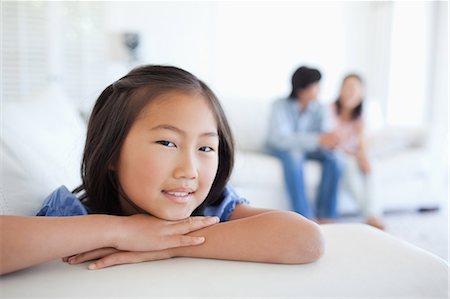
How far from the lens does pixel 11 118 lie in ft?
3.63

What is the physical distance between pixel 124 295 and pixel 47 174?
1.72 ft

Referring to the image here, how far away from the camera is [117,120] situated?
85 centimetres

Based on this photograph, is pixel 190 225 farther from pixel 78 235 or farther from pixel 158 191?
pixel 78 235

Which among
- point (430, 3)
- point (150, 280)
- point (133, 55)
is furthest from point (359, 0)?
point (150, 280)

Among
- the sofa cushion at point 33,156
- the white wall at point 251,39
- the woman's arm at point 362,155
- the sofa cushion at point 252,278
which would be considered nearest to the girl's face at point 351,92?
the woman's arm at point 362,155

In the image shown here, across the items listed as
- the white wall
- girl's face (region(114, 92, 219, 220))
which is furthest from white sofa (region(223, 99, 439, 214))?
girl's face (region(114, 92, 219, 220))

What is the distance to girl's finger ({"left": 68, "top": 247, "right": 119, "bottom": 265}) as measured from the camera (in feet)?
2.45

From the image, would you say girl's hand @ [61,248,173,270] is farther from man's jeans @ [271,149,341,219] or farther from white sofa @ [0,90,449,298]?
man's jeans @ [271,149,341,219]

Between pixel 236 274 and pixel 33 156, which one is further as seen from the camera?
pixel 33 156

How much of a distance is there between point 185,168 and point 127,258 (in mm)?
173

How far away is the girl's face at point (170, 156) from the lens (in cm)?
79

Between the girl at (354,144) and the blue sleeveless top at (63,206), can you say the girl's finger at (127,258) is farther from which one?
the girl at (354,144)

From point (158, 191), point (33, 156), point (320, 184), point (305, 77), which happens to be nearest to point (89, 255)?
point (158, 191)

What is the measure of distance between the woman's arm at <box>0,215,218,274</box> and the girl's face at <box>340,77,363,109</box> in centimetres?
249
